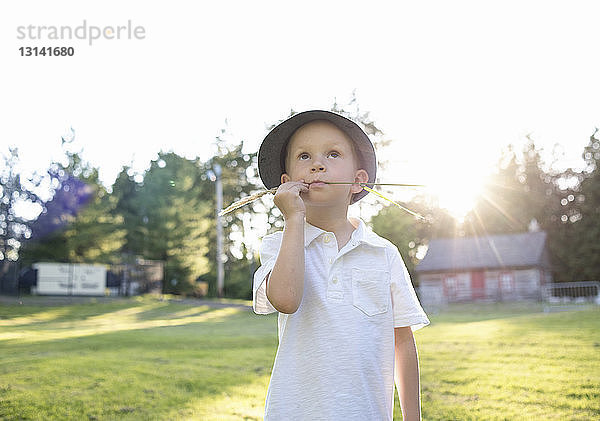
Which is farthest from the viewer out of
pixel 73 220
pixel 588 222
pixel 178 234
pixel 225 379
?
pixel 588 222

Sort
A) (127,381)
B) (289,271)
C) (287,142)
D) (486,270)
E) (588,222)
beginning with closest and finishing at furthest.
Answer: (289,271)
(287,142)
(127,381)
(486,270)
(588,222)

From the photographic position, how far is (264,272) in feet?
5.97

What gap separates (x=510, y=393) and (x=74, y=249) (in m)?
29.1

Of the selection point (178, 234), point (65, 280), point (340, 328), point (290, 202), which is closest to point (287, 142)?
point (290, 202)

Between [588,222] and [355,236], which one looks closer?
[355,236]

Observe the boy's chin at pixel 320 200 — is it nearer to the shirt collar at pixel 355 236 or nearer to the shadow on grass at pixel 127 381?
the shirt collar at pixel 355 236

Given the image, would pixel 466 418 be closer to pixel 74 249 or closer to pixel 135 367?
pixel 135 367

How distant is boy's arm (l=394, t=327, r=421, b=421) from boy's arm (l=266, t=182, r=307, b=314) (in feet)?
1.46

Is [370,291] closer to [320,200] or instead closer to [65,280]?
[320,200]

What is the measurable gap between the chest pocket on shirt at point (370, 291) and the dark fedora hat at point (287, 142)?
0.36 meters

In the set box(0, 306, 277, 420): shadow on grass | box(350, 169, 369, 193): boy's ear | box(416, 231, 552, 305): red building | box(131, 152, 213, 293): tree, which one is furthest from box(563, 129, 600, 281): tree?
box(350, 169, 369, 193): boy's ear

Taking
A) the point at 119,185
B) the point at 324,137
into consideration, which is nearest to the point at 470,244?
the point at 119,185

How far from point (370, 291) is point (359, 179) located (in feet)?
1.55

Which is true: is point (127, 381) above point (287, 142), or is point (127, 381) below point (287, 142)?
below
